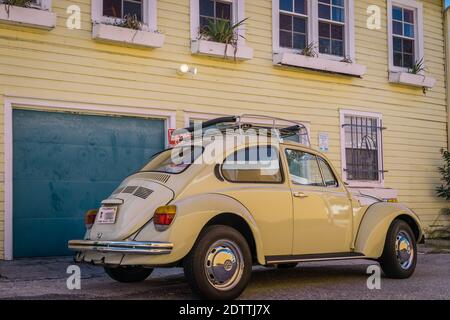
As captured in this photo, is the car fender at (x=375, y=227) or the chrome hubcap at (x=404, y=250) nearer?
the car fender at (x=375, y=227)

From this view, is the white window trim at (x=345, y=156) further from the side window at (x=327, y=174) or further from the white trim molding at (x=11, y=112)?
the side window at (x=327, y=174)

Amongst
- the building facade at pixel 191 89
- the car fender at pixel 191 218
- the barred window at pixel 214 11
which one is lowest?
the car fender at pixel 191 218

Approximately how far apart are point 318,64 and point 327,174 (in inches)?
215

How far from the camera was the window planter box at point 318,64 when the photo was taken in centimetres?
1274

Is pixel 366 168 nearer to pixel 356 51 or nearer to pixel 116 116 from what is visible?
pixel 356 51

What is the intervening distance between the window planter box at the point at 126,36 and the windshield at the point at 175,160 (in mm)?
3418

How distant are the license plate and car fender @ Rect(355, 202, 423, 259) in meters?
3.00

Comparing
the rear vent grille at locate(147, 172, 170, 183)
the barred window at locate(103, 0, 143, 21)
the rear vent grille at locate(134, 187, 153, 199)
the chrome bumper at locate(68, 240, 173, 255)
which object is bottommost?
the chrome bumper at locate(68, 240, 173, 255)

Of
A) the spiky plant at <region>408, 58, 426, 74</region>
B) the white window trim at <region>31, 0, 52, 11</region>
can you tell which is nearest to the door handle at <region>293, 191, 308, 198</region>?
the white window trim at <region>31, 0, 52, 11</region>

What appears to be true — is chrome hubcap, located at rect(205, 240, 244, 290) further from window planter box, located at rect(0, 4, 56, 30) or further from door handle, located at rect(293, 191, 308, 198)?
window planter box, located at rect(0, 4, 56, 30)

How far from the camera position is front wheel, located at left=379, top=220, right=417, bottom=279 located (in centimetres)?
827

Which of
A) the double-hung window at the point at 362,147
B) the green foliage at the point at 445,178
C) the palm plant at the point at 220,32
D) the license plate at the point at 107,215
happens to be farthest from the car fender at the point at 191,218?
the green foliage at the point at 445,178

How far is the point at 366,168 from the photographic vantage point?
14273 mm

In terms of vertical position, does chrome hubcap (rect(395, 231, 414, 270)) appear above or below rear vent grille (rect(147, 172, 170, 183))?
below
